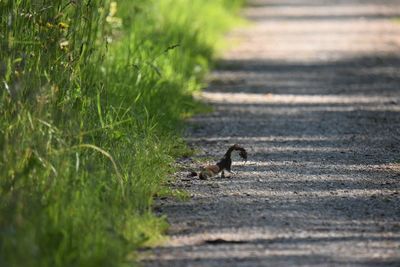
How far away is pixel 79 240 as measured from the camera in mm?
5441

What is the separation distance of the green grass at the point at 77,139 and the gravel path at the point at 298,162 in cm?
22

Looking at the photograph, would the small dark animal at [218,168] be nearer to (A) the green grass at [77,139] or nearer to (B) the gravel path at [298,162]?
(B) the gravel path at [298,162]

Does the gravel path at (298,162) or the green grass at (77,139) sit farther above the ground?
the green grass at (77,139)

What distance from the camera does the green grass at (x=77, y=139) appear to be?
5.40 metres

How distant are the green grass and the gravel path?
22cm

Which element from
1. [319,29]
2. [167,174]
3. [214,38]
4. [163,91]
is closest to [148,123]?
[167,174]

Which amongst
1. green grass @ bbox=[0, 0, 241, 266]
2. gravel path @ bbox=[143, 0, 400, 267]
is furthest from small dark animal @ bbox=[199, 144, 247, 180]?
green grass @ bbox=[0, 0, 241, 266]

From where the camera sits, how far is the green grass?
5.40 meters

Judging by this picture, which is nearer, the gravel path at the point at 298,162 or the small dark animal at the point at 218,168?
the gravel path at the point at 298,162

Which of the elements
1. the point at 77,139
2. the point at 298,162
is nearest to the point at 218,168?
the point at 298,162

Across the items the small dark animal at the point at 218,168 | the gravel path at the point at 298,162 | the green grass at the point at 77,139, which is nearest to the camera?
the green grass at the point at 77,139

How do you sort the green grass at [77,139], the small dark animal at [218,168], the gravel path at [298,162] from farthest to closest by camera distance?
1. the small dark animal at [218,168]
2. the gravel path at [298,162]
3. the green grass at [77,139]

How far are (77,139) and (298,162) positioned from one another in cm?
194

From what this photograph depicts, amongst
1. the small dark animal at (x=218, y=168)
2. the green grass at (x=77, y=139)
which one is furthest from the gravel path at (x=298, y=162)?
the green grass at (x=77, y=139)
